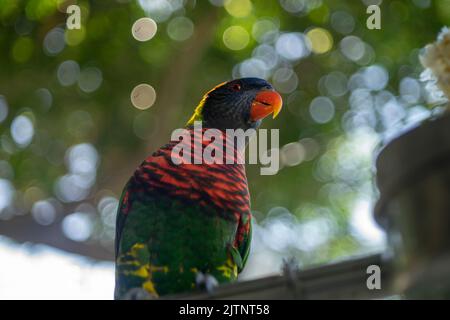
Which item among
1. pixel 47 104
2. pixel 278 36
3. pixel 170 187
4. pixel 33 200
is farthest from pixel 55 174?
pixel 170 187

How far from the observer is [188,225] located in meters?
2.43

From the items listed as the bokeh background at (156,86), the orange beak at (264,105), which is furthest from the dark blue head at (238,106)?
the bokeh background at (156,86)

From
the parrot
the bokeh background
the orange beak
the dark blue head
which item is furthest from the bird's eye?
the bokeh background

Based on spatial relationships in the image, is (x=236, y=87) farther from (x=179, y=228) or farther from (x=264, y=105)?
(x=179, y=228)

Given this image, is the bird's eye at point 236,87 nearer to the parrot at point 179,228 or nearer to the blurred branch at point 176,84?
the parrot at point 179,228

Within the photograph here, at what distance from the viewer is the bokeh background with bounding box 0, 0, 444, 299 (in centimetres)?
564

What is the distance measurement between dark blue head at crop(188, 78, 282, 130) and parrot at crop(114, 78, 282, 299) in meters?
0.52

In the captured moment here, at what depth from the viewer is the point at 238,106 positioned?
317 centimetres

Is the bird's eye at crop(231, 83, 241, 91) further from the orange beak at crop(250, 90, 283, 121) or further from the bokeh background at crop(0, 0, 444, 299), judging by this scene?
the bokeh background at crop(0, 0, 444, 299)

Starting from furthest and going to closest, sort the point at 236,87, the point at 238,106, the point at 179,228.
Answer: the point at 236,87, the point at 238,106, the point at 179,228

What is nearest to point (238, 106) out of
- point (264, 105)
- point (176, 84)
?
point (264, 105)

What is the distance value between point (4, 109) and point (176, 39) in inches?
70.5

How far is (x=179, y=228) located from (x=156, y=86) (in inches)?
141

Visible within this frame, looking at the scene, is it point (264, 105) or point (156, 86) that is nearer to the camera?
point (264, 105)
